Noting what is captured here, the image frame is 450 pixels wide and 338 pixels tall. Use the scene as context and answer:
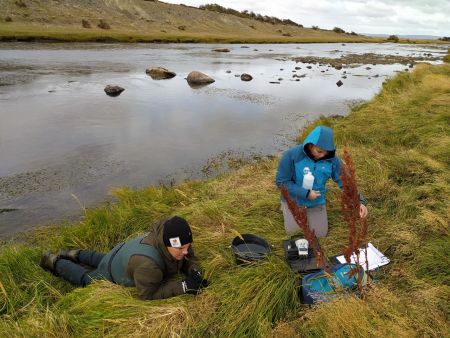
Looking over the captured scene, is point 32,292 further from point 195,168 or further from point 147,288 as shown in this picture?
point 195,168

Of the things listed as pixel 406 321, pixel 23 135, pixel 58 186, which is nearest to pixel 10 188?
pixel 58 186

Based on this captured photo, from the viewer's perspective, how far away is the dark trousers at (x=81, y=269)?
4.34 metres

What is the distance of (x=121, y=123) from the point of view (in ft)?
41.8

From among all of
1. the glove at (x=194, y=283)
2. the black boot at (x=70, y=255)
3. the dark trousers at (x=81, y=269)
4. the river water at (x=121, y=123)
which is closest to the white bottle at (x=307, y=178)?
the glove at (x=194, y=283)

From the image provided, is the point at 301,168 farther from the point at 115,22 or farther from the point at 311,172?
the point at 115,22

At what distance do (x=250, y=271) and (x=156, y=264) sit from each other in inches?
39.4

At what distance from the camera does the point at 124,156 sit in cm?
978

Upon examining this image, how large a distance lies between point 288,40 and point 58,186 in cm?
6458

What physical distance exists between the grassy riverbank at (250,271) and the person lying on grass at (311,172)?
0.24 meters

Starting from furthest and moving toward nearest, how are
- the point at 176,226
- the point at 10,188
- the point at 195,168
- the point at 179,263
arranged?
the point at 195,168, the point at 10,188, the point at 179,263, the point at 176,226

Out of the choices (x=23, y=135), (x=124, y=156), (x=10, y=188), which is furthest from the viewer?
(x=23, y=135)

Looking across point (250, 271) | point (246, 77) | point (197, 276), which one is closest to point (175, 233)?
point (197, 276)

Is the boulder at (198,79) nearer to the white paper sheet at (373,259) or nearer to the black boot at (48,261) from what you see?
the black boot at (48,261)

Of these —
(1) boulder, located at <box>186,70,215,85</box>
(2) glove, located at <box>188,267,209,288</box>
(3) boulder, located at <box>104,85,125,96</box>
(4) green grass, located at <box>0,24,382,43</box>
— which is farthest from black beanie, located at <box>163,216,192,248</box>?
(4) green grass, located at <box>0,24,382,43</box>
